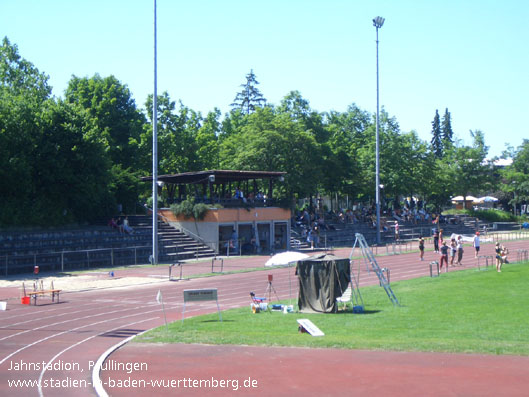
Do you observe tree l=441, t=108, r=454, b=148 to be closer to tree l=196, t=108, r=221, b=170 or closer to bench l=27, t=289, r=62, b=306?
tree l=196, t=108, r=221, b=170

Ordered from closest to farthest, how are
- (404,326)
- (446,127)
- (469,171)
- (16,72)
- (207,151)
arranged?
1. (404,326)
2. (16,72)
3. (207,151)
4. (469,171)
5. (446,127)

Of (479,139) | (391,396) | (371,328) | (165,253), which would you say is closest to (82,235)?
(165,253)

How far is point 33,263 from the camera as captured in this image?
35.5m

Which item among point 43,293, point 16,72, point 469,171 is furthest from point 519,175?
point 43,293

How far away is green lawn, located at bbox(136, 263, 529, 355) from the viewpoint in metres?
15.2

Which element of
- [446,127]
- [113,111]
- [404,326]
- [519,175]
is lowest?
[404,326]

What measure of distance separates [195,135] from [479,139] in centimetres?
4657

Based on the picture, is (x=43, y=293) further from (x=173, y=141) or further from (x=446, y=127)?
(x=446, y=127)

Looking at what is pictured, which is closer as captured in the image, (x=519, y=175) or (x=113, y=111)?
(x=113, y=111)

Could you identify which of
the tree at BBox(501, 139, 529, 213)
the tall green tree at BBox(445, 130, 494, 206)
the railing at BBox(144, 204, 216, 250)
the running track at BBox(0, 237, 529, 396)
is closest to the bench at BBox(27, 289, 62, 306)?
the running track at BBox(0, 237, 529, 396)

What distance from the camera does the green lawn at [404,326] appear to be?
15.2 m

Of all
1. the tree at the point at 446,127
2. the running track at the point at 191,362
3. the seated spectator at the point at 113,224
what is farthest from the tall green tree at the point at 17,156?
the tree at the point at 446,127

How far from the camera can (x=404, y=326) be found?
705 inches

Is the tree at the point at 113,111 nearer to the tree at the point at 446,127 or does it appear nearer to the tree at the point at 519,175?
the tree at the point at 519,175
